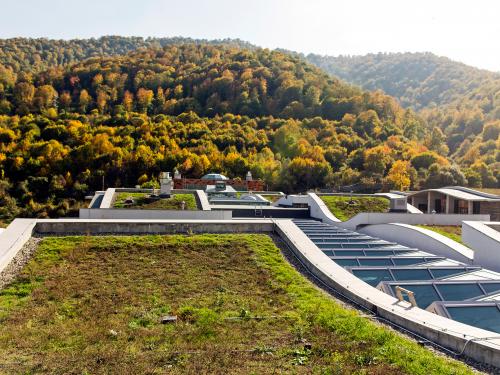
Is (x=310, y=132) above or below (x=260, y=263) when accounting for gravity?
above

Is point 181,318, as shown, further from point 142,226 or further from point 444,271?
point 444,271

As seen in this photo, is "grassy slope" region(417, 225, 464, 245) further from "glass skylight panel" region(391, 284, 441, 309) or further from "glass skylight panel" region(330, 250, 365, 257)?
"glass skylight panel" region(391, 284, 441, 309)

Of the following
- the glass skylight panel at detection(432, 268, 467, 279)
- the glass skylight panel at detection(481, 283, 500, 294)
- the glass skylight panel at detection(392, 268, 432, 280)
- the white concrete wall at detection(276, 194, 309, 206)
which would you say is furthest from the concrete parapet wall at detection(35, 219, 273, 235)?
the white concrete wall at detection(276, 194, 309, 206)

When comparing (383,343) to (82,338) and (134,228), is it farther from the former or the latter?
(134,228)

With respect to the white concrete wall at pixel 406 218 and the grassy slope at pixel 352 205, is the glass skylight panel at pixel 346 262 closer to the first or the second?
the white concrete wall at pixel 406 218

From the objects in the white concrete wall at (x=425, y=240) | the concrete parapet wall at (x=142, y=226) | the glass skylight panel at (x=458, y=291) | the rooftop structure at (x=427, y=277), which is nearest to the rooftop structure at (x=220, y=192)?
the white concrete wall at (x=425, y=240)

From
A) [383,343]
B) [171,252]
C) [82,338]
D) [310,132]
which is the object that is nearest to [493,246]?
[383,343]

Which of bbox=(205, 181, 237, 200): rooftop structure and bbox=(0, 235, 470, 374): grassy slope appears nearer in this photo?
bbox=(0, 235, 470, 374): grassy slope
